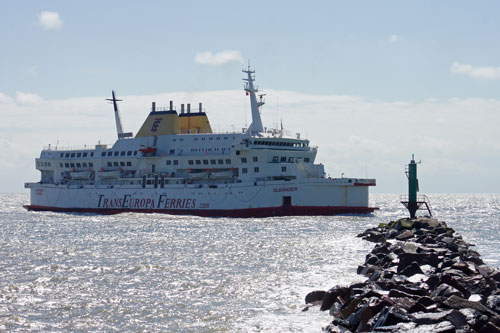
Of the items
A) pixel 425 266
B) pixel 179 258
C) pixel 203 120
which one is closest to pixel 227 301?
pixel 425 266

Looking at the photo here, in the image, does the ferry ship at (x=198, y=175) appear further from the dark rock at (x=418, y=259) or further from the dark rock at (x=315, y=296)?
the dark rock at (x=315, y=296)

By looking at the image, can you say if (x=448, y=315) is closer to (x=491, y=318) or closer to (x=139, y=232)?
(x=491, y=318)

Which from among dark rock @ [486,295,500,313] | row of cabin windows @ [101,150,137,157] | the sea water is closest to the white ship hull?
row of cabin windows @ [101,150,137,157]

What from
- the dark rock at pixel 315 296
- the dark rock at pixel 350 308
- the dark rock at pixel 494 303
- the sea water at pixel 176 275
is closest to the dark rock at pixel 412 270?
the sea water at pixel 176 275

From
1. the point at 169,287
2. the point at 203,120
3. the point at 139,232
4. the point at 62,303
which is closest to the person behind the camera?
the point at 62,303

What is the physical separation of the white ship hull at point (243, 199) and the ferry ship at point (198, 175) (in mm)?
69

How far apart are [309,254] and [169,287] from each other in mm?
8002

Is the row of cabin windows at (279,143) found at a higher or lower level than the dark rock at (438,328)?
higher

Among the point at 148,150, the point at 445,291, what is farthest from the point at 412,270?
the point at 148,150

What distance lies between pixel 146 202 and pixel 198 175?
5.07 m

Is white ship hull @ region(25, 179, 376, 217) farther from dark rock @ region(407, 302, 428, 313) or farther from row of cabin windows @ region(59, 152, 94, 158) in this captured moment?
dark rock @ region(407, 302, 428, 313)

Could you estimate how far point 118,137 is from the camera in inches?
2219

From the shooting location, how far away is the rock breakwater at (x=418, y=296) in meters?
10.8

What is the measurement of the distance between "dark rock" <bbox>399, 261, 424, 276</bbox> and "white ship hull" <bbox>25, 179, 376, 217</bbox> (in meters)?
26.5
